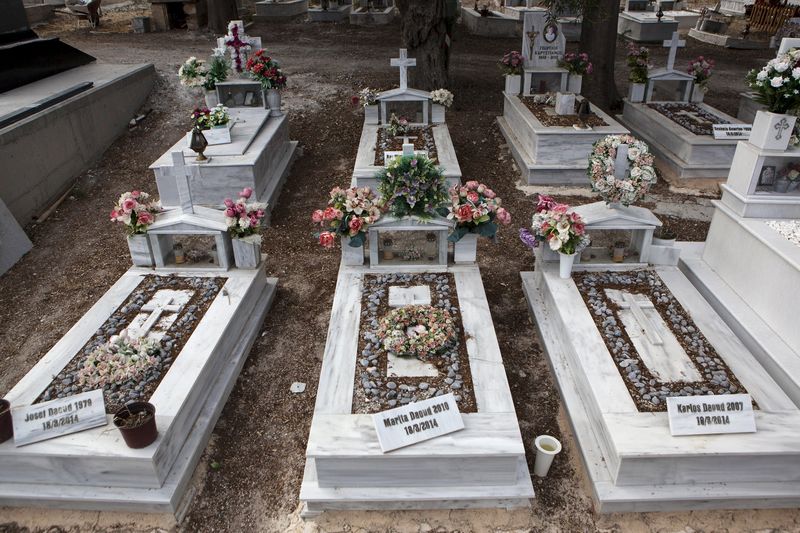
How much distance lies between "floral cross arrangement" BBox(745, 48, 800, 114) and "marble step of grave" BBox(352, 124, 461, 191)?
3.56 meters

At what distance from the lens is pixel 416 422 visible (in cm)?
416

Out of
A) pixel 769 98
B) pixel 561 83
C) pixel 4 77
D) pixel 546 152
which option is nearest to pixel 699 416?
pixel 769 98

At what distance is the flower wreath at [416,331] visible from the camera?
16.0 ft

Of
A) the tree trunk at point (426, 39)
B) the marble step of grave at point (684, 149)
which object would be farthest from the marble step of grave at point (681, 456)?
the tree trunk at point (426, 39)

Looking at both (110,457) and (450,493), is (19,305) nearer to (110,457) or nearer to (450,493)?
(110,457)

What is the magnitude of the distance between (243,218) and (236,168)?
2.59 metres

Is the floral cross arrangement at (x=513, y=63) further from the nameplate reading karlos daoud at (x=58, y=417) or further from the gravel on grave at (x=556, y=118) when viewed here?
the nameplate reading karlos daoud at (x=58, y=417)

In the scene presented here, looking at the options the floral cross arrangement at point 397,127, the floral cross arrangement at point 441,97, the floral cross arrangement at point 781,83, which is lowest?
the floral cross arrangement at point 397,127

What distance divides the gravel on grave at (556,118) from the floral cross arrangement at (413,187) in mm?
4647

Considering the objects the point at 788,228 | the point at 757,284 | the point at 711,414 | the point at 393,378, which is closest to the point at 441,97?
the point at 788,228

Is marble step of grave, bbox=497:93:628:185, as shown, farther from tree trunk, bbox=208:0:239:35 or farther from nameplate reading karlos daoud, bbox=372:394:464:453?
tree trunk, bbox=208:0:239:35

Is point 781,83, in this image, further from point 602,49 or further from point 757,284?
point 602,49

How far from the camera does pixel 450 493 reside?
4.15 meters

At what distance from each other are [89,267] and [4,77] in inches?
213
